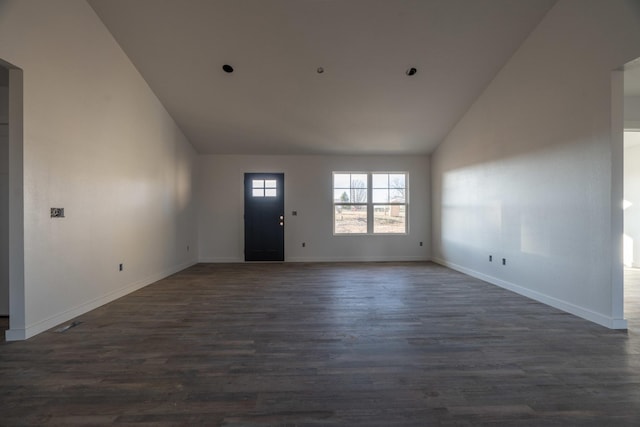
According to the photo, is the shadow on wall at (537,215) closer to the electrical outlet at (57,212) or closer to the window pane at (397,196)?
the window pane at (397,196)

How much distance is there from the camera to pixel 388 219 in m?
7.02

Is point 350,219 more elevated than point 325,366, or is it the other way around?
point 350,219

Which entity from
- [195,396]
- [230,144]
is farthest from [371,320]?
[230,144]

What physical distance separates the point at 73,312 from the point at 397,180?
6278mm

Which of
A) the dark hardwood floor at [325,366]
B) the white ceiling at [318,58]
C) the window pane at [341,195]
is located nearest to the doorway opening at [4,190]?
the dark hardwood floor at [325,366]

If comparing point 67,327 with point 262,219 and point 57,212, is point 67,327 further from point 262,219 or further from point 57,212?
point 262,219

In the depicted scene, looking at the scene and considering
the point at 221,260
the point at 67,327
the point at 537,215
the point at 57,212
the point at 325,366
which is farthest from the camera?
the point at 221,260

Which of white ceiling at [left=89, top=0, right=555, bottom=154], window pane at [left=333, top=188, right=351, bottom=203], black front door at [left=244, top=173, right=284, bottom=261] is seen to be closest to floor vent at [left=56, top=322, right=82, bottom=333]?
white ceiling at [left=89, top=0, right=555, bottom=154]

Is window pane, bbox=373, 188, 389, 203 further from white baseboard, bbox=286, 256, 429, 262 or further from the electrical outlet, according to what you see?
the electrical outlet

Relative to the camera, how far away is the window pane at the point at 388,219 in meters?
7.00

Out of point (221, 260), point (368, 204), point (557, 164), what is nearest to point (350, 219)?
point (368, 204)

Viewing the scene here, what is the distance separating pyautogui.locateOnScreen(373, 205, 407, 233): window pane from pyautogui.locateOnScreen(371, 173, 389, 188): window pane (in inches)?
20.0

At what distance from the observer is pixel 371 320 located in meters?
2.96

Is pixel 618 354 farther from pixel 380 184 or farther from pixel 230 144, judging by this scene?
pixel 230 144
